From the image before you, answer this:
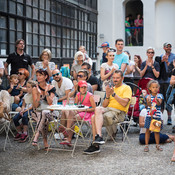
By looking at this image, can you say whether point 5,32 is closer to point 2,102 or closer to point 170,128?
point 2,102

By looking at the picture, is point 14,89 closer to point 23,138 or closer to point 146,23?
point 23,138

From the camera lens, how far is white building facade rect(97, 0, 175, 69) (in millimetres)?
20891

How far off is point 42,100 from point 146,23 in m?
15.2


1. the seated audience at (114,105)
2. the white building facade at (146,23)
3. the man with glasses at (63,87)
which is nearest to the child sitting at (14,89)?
the man with glasses at (63,87)

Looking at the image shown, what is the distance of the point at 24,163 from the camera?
5781 millimetres

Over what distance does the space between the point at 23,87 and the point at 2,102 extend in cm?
138

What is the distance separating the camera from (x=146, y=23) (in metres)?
21.2

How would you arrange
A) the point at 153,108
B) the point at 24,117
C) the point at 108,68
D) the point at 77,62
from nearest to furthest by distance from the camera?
the point at 153,108 → the point at 24,117 → the point at 108,68 → the point at 77,62

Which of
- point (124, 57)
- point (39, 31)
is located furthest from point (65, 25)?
point (124, 57)

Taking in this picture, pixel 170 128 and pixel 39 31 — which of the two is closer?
pixel 170 128

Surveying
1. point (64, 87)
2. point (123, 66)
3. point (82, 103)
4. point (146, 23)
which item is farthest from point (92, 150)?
point (146, 23)

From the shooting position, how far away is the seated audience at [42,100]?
6.73 metres

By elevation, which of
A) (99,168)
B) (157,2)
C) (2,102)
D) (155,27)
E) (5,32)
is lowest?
(99,168)

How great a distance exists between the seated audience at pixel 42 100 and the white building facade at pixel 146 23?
45.1 ft
